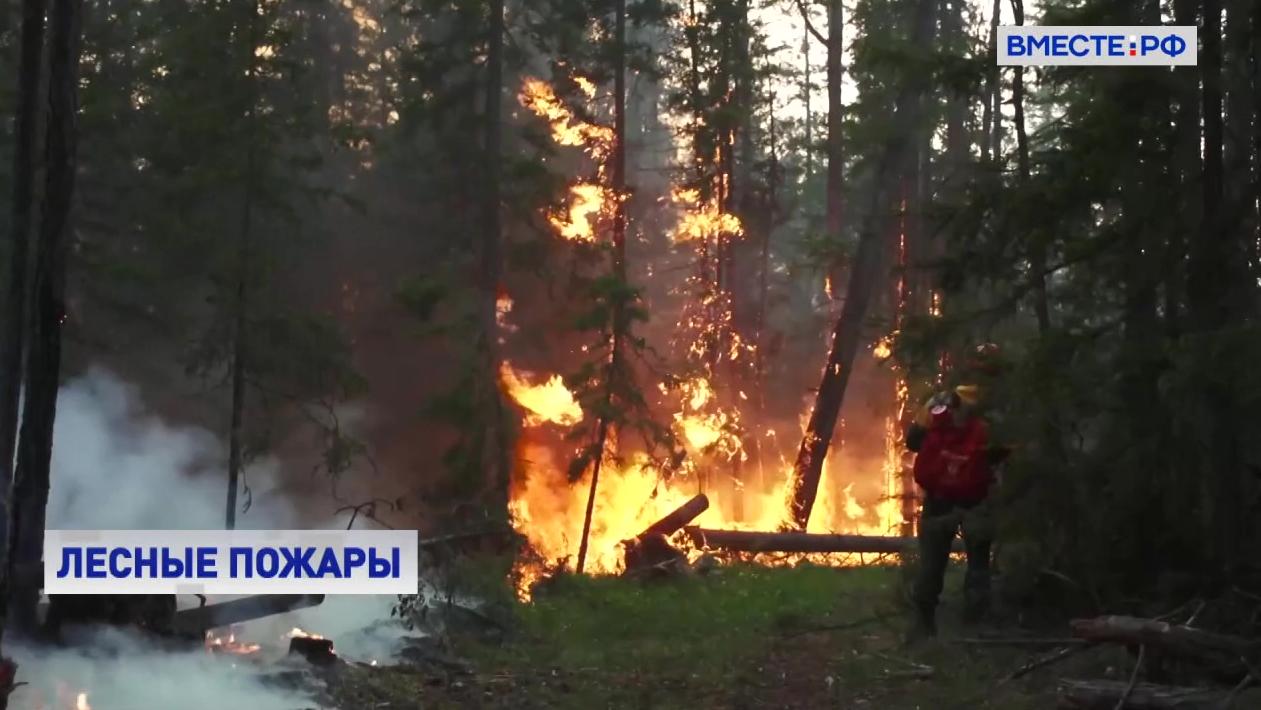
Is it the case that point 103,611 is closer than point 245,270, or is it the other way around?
point 103,611

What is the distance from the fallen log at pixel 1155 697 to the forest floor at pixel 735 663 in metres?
1.09

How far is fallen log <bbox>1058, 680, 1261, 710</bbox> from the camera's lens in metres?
6.06

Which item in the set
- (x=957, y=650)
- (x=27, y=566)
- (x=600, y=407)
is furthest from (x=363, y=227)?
(x=957, y=650)

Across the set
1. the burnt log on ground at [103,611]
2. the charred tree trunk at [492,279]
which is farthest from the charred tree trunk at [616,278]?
the burnt log on ground at [103,611]

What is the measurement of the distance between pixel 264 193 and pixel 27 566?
7.91 m

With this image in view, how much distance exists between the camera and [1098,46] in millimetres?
8227

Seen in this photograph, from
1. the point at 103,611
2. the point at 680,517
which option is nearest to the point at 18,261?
the point at 103,611

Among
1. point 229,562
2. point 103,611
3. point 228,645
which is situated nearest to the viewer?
point 103,611

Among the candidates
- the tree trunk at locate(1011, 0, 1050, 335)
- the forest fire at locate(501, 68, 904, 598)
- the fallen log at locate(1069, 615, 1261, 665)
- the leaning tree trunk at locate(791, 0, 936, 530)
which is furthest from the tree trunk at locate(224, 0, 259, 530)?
the fallen log at locate(1069, 615, 1261, 665)

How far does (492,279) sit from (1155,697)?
584 inches

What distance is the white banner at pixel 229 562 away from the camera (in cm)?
909

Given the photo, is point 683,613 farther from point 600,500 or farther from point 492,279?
point 600,500

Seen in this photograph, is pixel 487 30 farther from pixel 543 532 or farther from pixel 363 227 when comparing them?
pixel 363 227

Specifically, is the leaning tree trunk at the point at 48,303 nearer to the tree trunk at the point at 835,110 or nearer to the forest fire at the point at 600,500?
the forest fire at the point at 600,500
